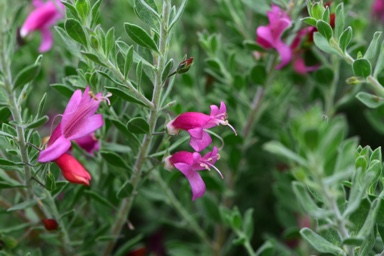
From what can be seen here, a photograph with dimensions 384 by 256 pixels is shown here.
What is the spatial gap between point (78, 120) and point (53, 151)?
0.20 ft

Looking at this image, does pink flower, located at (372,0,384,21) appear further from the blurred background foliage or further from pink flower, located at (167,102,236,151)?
pink flower, located at (167,102,236,151)

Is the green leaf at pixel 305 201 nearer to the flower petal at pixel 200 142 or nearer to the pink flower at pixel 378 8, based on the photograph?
the flower petal at pixel 200 142

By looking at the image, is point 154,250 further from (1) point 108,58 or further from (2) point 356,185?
(2) point 356,185

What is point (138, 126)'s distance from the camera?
85 cm

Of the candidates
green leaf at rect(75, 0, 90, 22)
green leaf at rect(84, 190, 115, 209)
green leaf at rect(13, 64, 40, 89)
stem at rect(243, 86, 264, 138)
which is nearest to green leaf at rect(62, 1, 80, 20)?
green leaf at rect(75, 0, 90, 22)

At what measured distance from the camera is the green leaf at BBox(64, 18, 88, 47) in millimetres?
803

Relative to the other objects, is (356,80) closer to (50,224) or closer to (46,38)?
(50,224)

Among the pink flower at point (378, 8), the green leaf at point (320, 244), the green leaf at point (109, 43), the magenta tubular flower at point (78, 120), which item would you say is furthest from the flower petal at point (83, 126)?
the pink flower at point (378, 8)

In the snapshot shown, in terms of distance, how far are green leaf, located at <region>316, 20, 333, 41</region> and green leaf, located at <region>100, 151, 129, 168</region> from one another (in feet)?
1.29

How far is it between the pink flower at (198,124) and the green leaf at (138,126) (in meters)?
0.05

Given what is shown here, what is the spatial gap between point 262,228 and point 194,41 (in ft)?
2.08

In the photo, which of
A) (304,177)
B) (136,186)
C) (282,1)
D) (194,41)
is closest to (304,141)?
(304,177)

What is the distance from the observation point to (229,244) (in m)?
1.30

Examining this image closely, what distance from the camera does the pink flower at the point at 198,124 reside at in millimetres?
850
